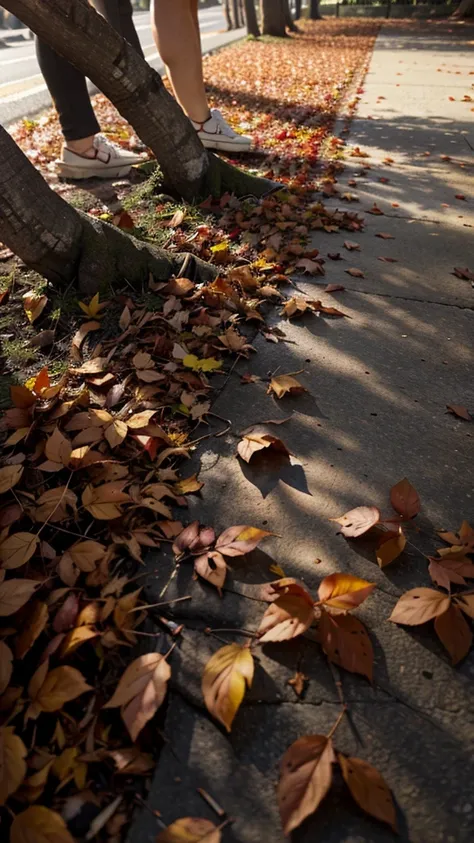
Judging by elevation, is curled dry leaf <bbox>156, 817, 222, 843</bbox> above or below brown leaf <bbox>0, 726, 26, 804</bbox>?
below

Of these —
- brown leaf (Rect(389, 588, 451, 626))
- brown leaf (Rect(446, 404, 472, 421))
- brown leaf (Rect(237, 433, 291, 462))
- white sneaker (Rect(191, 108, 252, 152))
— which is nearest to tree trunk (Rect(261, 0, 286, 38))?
white sneaker (Rect(191, 108, 252, 152))

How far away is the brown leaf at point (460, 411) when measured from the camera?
1.79m

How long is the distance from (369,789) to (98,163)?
11.8 ft

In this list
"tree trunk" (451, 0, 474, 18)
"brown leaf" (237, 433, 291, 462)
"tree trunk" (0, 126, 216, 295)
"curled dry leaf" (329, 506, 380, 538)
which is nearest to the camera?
"curled dry leaf" (329, 506, 380, 538)

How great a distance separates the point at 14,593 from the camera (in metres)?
1.18

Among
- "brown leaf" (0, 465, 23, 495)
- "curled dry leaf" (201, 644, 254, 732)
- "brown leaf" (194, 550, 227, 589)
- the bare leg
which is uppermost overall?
the bare leg

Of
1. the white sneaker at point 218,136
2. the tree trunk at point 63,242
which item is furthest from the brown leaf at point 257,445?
the white sneaker at point 218,136

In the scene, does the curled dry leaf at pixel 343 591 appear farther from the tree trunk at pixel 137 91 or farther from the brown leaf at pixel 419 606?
the tree trunk at pixel 137 91

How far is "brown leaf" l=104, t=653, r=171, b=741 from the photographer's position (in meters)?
1.00

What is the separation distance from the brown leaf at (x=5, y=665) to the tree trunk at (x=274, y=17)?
17.6 m

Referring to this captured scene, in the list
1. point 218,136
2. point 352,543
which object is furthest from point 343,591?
point 218,136

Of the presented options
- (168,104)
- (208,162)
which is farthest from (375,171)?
(168,104)

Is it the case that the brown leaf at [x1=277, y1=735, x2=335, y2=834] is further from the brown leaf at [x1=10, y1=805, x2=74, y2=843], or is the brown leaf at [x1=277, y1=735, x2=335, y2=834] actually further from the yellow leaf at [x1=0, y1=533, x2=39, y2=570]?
the yellow leaf at [x1=0, y1=533, x2=39, y2=570]

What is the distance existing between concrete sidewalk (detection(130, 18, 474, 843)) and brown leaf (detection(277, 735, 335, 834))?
0.03m
